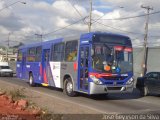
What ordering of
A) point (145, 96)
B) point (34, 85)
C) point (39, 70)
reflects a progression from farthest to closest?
point (34, 85) < point (39, 70) < point (145, 96)

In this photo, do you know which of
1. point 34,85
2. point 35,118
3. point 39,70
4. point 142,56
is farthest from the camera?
point 142,56

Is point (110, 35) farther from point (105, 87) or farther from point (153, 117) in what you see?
point (153, 117)

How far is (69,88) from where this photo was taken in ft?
64.3

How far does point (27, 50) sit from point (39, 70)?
12.1 ft

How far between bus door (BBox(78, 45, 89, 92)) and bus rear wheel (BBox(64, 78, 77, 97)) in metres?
1.15

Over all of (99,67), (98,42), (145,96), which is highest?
(98,42)

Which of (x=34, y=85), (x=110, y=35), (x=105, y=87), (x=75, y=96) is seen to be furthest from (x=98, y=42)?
(x=34, y=85)

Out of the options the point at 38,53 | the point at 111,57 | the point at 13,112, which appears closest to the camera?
the point at 13,112

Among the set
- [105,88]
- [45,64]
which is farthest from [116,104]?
[45,64]

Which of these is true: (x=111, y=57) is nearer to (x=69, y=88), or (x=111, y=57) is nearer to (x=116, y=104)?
(x=116, y=104)

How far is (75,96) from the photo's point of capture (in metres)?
19.5

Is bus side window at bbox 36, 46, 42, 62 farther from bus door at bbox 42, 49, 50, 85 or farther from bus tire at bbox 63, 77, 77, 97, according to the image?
bus tire at bbox 63, 77, 77, 97

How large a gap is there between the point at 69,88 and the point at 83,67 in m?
2.02

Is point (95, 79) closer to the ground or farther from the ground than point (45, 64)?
closer to the ground
